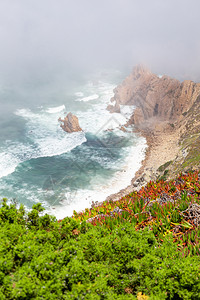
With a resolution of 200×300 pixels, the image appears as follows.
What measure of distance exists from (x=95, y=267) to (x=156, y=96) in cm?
5437

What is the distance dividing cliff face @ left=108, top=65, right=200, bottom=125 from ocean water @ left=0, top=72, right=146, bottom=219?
360 cm

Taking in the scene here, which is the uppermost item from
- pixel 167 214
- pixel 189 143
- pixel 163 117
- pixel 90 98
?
pixel 90 98

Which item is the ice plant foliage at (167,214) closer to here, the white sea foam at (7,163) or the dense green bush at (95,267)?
the dense green bush at (95,267)

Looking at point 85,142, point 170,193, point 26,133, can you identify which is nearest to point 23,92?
point 26,133

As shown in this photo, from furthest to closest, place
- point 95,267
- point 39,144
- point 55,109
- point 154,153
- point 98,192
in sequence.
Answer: point 55,109 → point 39,144 → point 154,153 → point 98,192 → point 95,267

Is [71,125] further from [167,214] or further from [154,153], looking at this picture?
[167,214]

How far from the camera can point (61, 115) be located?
192 ft

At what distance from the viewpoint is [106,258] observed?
6.29 meters

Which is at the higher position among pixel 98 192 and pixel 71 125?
pixel 71 125

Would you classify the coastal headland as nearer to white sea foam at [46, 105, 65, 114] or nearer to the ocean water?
the ocean water

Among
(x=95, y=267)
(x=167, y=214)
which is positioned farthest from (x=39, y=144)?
(x=95, y=267)

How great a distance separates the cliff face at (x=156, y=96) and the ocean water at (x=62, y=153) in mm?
3596

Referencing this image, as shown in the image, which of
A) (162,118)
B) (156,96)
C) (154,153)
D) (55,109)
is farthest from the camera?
(55,109)

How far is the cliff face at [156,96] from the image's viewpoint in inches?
2013
